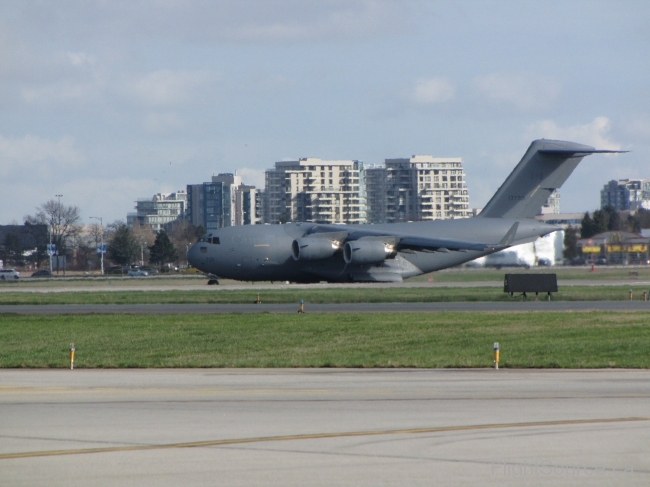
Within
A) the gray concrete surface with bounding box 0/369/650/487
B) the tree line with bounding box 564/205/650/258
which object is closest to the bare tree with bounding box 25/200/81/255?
the tree line with bounding box 564/205/650/258

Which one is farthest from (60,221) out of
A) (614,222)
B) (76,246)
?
(614,222)

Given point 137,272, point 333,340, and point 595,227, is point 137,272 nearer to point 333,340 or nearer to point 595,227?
point 595,227

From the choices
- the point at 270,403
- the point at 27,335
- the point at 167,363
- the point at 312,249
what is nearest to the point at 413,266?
the point at 312,249

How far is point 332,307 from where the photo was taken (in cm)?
3644

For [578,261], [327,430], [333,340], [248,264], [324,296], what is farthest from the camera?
[578,261]

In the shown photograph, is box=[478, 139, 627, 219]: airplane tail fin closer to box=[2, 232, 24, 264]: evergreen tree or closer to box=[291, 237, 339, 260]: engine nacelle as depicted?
box=[291, 237, 339, 260]: engine nacelle

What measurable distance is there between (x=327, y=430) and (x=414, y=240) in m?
38.0

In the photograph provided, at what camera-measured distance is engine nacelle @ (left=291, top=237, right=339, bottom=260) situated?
4856 centimetres

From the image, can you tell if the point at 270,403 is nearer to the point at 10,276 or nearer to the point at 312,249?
the point at 312,249

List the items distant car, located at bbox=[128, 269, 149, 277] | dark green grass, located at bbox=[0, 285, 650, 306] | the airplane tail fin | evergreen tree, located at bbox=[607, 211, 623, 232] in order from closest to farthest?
dark green grass, located at bbox=[0, 285, 650, 306] → the airplane tail fin → evergreen tree, located at bbox=[607, 211, 623, 232] → distant car, located at bbox=[128, 269, 149, 277]

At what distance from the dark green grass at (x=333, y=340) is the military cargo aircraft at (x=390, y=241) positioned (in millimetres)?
17057

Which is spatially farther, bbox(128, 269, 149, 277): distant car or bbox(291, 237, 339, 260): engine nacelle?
bbox(128, 269, 149, 277): distant car

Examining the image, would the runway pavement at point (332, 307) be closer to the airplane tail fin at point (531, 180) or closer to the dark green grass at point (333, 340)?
the dark green grass at point (333, 340)

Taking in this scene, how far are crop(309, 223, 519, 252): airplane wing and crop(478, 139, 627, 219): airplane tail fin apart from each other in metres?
3.05
